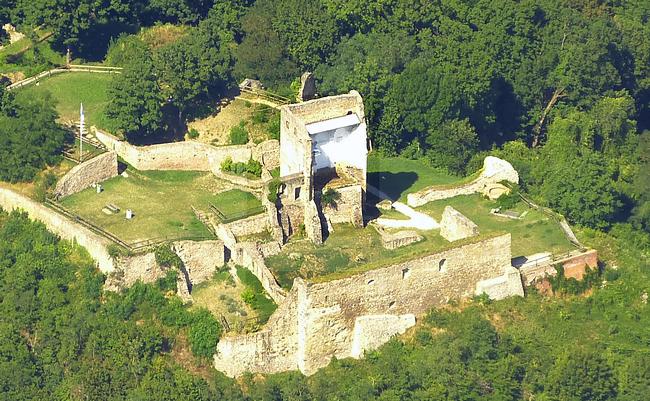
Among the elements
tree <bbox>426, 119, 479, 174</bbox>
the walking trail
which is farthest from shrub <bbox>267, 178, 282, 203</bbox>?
tree <bbox>426, 119, 479, 174</bbox>

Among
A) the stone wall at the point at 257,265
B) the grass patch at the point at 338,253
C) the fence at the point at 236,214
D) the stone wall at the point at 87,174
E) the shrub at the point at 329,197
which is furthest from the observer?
the stone wall at the point at 87,174

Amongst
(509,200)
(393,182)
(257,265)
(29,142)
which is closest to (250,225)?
(257,265)

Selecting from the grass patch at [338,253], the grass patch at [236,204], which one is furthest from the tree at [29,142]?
the grass patch at [338,253]

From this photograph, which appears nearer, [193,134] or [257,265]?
[257,265]

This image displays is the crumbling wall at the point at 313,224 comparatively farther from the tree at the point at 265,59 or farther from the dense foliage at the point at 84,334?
the tree at the point at 265,59

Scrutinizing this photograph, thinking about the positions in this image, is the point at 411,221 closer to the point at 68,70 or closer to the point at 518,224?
the point at 518,224

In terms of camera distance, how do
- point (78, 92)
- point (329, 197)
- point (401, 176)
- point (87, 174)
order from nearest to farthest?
point (329, 197)
point (87, 174)
point (401, 176)
point (78, 92)
